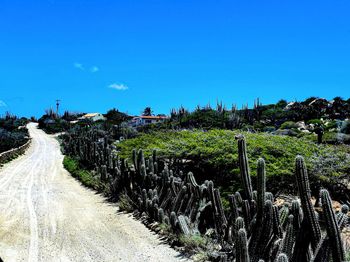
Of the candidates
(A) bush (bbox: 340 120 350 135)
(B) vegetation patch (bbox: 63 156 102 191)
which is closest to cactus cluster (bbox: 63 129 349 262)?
(B) vegetation patch (bbox: 63 156 102 191)

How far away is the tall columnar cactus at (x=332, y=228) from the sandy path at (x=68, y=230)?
Answer: 4.05 meters

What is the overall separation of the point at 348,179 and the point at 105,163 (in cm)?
1098

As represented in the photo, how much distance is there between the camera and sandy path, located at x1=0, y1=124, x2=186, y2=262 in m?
9.01

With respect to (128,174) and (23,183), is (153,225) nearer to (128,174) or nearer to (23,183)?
(128,174)

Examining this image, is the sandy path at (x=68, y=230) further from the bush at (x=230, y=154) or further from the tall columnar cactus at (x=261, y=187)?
the bush at (x=230, y=154)

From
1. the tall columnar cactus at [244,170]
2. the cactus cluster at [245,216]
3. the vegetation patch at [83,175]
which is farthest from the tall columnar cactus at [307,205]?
the vegetation patch at [83,175]

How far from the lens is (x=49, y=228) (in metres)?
10.9

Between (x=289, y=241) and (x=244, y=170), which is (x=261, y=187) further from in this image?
(x=289, y=241)

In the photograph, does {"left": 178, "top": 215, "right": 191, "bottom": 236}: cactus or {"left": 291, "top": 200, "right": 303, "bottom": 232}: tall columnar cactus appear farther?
{"left": 178, "top": 215, "right": 191, "bottom": 236}: cactus

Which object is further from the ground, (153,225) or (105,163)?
(105,163)

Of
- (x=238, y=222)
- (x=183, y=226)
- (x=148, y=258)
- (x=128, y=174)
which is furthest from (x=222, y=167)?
(x=238, y=222)

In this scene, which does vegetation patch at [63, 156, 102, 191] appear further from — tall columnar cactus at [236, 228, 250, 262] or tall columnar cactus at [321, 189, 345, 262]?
tall columnar cactus at [321, 189, 345, 262]

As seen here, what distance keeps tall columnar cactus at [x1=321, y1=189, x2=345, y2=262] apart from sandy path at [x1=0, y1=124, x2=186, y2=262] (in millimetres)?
4053

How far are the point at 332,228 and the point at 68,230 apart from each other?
7.60m
